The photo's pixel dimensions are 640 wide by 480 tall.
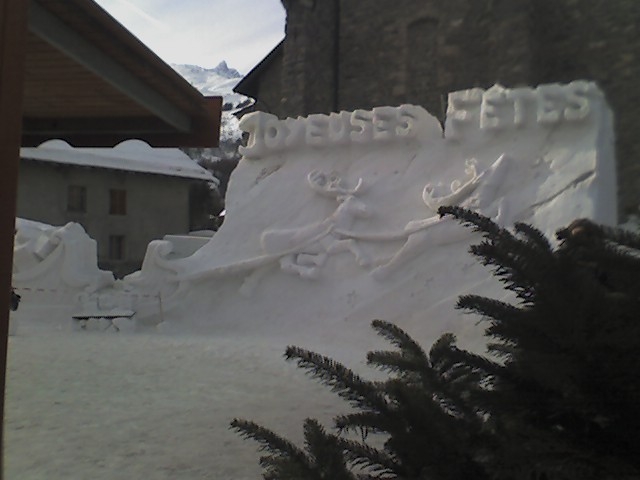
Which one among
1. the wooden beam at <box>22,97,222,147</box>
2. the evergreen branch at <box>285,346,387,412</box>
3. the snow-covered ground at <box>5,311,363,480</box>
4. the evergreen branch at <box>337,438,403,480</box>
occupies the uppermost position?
the wooden beam at <box>22,97,222,147</box>

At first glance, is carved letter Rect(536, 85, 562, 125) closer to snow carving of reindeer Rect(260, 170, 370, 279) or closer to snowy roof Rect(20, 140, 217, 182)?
snow carving of reindeer Rect(260, 170, 370, 279)

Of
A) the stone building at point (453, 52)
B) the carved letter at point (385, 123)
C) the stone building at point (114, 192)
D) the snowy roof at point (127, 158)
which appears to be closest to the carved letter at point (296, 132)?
the carved letter at point (385, 123)

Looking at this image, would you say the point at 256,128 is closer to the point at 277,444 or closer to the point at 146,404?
the point at 146,404

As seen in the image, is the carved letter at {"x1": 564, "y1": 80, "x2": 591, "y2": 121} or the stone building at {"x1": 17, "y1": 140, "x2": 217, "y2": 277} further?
the stone building at {"x1": 17, "y1": 140, "x2": 217, "y2": 277}

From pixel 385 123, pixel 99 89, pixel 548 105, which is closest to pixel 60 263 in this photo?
pixel 385 123

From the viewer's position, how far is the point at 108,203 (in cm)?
2138

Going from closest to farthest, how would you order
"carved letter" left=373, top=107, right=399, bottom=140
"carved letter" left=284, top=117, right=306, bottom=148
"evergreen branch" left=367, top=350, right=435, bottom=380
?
"evergreen branch" left=367, top=350, right=435, bottom=380
"carved letter" left=373, top=107, right=399, bottom=140
"carved letter" left=284, top=117, right=306, bottom=148

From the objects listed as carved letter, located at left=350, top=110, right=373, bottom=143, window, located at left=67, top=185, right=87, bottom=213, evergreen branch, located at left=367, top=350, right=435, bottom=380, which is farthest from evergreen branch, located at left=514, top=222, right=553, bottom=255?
window, located at left=67, top=185, right=87, bottom=213

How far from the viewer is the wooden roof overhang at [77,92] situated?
172 cm

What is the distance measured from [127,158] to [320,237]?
1633 centimetres

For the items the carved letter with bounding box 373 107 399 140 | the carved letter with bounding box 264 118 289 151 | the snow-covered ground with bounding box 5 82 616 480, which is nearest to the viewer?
the snow-covered ground with bounding box 5 82 616 480

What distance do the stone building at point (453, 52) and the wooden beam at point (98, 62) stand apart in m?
10.4

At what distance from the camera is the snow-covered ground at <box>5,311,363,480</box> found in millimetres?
2785

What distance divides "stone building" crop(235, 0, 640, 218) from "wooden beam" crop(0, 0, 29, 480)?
476 inches
